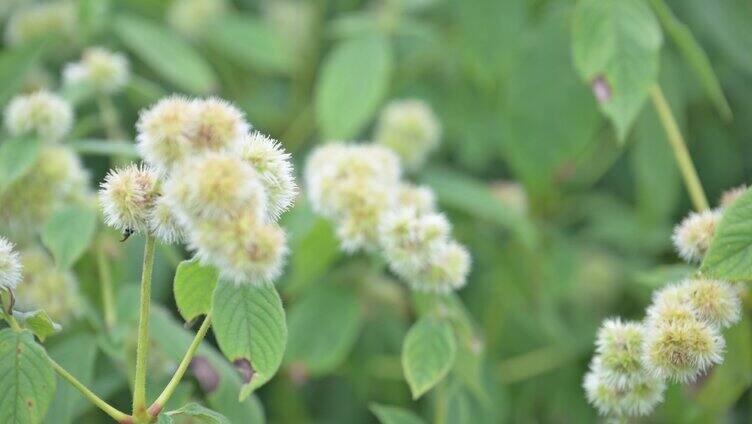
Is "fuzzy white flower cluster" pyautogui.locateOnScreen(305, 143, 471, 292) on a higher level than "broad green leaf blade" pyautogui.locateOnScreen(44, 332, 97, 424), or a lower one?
higher

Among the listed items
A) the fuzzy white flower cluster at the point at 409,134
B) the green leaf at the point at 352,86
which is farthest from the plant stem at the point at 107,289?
the fuzzy white flower cluster at the point at 409,134

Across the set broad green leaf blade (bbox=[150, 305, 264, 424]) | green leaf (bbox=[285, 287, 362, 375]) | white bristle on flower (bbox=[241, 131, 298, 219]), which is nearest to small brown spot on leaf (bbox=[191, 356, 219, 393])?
broad green leaf blade (bbox=[150, 305, 264, 424])

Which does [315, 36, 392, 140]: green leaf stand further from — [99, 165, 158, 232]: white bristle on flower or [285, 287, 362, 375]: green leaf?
[99, 165, 158, 232]: white bristle on flower

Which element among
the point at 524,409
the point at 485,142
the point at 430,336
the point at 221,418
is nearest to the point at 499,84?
the point at 485,142

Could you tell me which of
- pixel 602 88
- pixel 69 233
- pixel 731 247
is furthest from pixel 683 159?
pixel 69 233

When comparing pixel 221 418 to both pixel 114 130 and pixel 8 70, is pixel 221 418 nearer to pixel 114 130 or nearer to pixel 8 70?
pixel 114 130

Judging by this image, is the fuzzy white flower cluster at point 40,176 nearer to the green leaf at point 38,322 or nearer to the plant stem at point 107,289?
the plant stem at point 107,289

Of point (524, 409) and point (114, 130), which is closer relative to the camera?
point (114, 130)
